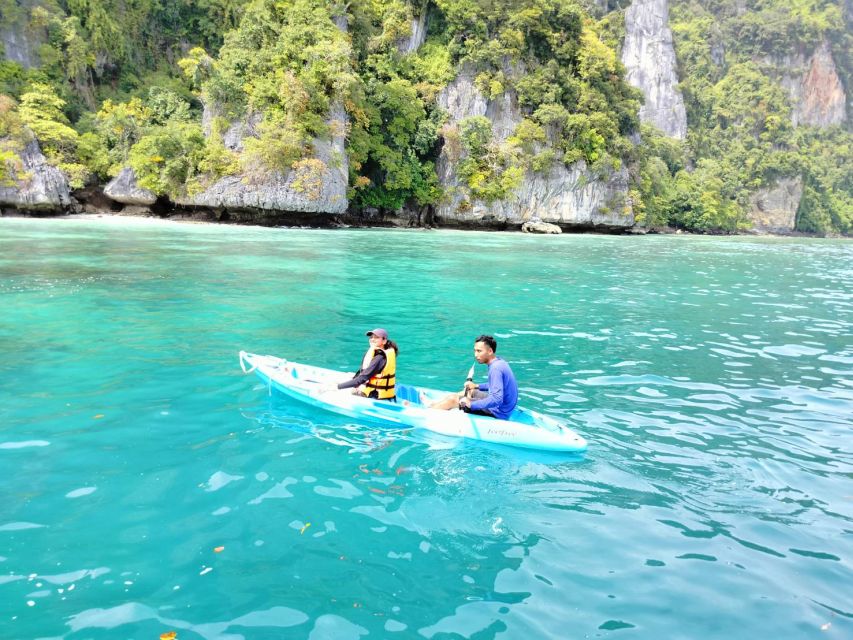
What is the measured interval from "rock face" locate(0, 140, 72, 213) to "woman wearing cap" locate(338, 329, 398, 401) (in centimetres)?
3560

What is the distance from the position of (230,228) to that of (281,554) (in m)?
32.4

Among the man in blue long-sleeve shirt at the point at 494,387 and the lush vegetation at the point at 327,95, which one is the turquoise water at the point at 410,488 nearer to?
the man in blue long-sleeve shirt at the point at 494,387

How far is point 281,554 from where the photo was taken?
4.06m

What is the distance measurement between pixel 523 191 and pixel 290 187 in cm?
2102

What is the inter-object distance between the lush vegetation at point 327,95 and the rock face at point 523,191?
2.25 ft

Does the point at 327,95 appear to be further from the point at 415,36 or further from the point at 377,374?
the point at 377,374

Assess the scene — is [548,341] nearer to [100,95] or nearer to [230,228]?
[230,228]

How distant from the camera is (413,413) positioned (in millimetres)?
6766

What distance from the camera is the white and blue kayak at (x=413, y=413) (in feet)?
20.4

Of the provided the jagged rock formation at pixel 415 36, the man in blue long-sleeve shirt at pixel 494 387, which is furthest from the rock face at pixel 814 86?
the man in blue long-sleeve shirt at pixel 494 387

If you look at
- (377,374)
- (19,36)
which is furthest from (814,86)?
(377,374)

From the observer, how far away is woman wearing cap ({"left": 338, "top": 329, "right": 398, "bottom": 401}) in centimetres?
707

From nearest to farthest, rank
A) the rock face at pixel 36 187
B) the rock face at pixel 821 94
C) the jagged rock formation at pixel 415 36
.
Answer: the rock face at pixel 36 187 < the jagged rock formation at pixel 415 36 < the rock face at pixel 821 94

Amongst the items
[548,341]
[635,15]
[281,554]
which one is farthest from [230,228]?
[635,15]
